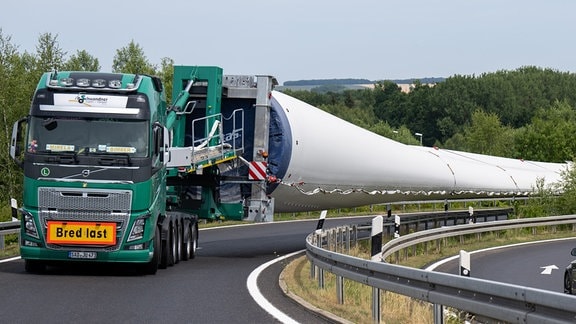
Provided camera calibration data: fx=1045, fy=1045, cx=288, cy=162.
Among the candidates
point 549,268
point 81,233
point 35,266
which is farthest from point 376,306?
point 549,268

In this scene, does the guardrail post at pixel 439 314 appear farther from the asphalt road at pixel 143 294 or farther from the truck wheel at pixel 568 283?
the truck wheel at pixel 568 283

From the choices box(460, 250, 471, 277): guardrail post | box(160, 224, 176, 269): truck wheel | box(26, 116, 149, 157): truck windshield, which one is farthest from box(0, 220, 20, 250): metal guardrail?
box(460, 250, 471, 277): guardrail post

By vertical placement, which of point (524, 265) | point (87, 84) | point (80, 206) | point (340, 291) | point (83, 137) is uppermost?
point (87, 84)

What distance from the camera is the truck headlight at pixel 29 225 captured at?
16.6m

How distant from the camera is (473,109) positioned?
14612 cm

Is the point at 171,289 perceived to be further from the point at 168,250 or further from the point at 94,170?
the point at 168,250

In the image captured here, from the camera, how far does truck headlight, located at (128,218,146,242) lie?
54.9 ft

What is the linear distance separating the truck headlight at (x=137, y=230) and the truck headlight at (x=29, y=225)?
1487 mm

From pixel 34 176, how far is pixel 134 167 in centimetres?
158

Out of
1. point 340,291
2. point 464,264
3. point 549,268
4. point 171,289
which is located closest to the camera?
point 464,264

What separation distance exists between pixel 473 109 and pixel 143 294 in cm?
13525

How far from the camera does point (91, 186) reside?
16.6 m

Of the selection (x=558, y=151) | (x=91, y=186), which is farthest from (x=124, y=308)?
(x=558, y=151)

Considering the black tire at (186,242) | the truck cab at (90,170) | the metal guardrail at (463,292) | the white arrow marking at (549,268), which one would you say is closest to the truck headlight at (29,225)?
the truck cab at (90,170)
